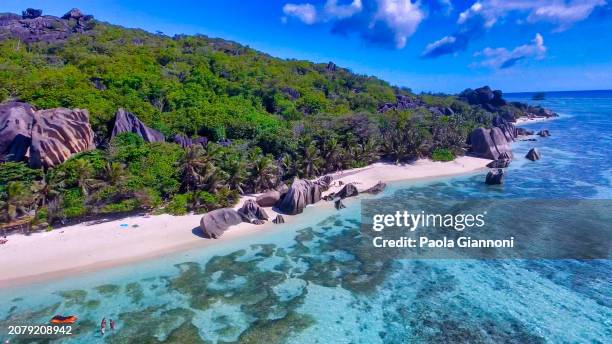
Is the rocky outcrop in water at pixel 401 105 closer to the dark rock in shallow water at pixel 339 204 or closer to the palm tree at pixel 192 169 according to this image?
the dark rock in shallow water at pixel 339 204

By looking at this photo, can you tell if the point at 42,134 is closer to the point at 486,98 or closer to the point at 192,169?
the point at 192,169

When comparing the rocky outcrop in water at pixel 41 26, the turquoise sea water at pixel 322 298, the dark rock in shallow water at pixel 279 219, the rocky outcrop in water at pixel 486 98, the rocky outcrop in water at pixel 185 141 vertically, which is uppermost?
the rocky outcrop in water at pixel 41 26

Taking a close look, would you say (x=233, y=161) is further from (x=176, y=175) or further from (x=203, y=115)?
(x=203, y=115)

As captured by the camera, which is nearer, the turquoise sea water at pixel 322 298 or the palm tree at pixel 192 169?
the turquoise sea water at pixel 322 298

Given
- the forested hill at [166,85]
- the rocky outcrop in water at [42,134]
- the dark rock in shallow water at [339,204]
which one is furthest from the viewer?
the forested hill at [166,85]

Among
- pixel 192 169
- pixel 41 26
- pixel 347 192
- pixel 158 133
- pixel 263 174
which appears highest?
pixel 41 26

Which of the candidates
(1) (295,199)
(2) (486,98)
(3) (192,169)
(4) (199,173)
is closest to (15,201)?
(3) (192,169)

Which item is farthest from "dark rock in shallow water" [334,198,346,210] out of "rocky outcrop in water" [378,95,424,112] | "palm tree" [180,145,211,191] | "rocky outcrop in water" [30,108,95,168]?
"rocky outcrop in water" [378,95,424,112]

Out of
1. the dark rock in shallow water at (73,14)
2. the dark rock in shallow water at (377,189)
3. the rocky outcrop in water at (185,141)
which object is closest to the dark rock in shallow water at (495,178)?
the dark rock in shallow water at (377,189)
